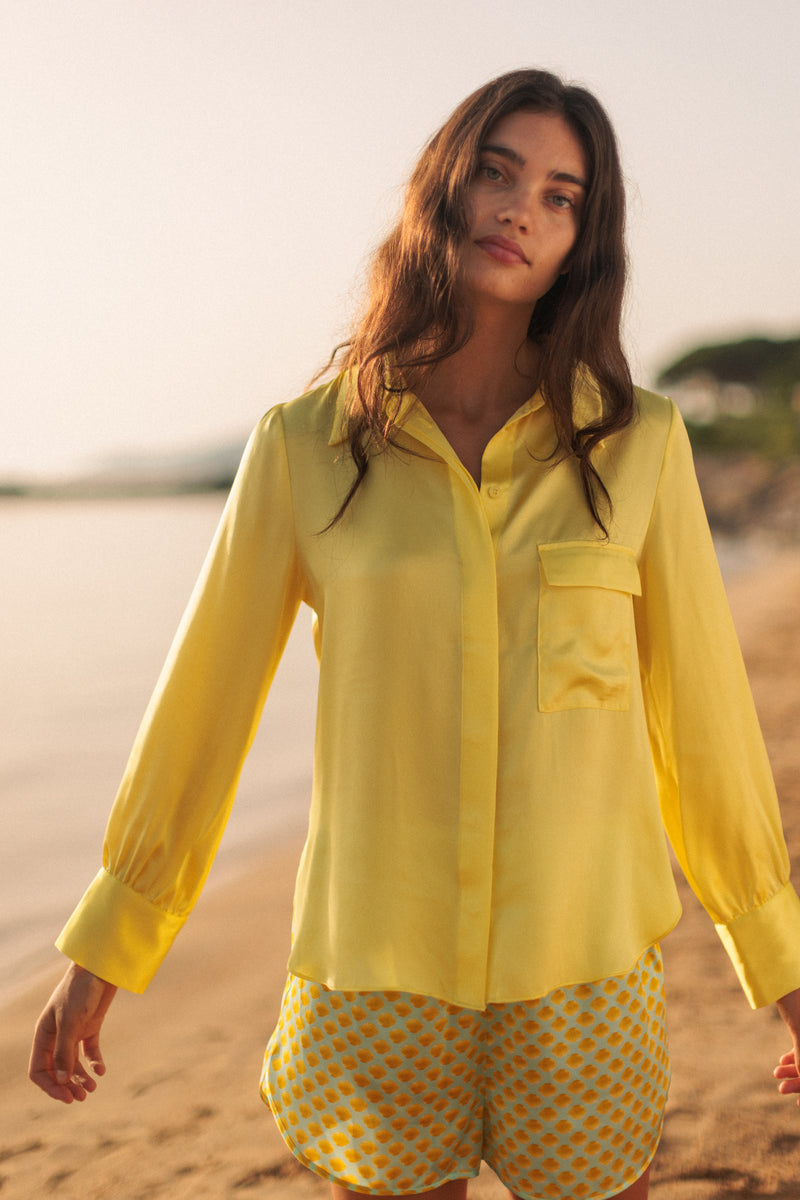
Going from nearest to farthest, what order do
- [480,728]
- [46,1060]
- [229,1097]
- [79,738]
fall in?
[480,728] → [46,1060] → [229,1097] → [79,738]

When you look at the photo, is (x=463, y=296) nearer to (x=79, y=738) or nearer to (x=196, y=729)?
(x=196, y=729)

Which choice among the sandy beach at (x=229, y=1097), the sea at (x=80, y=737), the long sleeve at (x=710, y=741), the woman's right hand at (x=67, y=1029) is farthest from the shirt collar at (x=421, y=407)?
the sea at (x=80, y=737)

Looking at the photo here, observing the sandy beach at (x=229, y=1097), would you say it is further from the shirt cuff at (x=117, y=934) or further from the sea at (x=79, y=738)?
the shirt cuff at (x=117, y=934)

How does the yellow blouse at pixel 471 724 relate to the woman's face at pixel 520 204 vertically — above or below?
below

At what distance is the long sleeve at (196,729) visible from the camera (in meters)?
1.34

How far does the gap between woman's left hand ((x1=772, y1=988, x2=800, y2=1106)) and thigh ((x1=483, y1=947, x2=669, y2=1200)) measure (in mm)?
211

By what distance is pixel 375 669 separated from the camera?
1253mm

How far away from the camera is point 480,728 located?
1.23 meters

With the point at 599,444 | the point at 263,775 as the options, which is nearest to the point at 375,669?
the point at 599,444

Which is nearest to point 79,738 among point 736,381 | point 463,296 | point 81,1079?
point 81,1079

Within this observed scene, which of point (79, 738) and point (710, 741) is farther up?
point (79, 738)

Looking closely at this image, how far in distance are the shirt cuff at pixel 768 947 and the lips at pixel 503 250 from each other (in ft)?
2.90

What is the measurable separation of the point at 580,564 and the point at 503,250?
1.41ft

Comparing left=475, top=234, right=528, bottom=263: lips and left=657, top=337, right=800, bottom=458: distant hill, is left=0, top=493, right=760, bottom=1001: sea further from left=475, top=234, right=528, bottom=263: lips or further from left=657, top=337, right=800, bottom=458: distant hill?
left=657, top=337, right=800, bottom=458: distant hill
